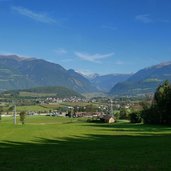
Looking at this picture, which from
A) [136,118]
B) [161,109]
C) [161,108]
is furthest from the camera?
[136,118]

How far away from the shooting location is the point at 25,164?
83.0 feet

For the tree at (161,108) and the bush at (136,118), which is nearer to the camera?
the tree at (161,108)

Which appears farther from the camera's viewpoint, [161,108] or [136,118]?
[136,118]

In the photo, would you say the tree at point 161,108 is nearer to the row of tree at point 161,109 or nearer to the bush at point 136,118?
the row of tree at point 161,109

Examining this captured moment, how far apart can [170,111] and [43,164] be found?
296ft

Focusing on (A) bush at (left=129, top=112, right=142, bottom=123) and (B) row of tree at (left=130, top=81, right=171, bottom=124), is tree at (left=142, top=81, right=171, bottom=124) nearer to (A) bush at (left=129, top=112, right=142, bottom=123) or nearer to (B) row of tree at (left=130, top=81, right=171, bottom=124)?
(B) row of tree at (left=130, top=81, right=171, bottom=124)

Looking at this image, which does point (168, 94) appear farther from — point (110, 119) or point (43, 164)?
point (43, 164)

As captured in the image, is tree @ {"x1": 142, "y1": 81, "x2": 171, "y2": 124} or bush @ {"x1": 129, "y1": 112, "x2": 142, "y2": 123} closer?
tree @ {"x1": 142, "y1": 81, "x2": 171, "y2": 124}

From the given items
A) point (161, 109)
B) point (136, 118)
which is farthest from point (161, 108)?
point (136, 118)

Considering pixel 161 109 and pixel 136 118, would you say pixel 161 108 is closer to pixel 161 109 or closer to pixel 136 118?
pixel 161 109

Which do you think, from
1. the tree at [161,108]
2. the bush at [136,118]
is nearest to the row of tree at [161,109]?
the tree at [161,108]

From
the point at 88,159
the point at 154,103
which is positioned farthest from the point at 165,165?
the point at 154,103

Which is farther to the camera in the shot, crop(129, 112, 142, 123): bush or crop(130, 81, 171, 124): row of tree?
crop(129, 112, 142, 123): bush

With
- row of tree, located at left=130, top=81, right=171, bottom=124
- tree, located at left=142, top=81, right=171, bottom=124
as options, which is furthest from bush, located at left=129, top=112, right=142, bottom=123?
tree, located at left=142, top=81, right=171, bottom=124
